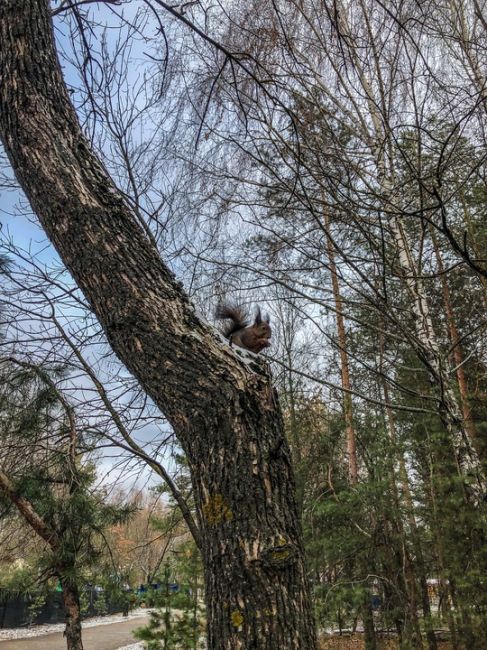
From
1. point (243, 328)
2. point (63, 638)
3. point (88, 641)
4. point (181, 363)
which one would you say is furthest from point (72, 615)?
point (63, 638)

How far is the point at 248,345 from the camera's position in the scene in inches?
157

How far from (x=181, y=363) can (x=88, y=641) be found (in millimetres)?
12417

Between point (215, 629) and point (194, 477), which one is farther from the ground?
point (194, 477)

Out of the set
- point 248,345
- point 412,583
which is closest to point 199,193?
point 248,345

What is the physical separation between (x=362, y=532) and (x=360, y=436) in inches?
55.8

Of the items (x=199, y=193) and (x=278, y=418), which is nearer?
(x=278, y=418)

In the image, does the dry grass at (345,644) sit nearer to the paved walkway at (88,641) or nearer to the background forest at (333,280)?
the background forest at (333,280)

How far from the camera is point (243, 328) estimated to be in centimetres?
367

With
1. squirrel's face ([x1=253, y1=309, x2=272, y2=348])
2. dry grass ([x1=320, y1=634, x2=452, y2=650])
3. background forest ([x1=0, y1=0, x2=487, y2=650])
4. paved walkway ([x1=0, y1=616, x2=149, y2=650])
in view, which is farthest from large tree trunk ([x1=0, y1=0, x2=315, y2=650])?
paved walkway ([x1=0, y1=616, x2=149, y2=650])

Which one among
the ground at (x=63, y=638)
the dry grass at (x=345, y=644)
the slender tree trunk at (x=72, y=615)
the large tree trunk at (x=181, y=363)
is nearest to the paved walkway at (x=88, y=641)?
the ground at (x=63, y=638)

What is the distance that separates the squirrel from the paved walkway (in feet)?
Answer: 26.8

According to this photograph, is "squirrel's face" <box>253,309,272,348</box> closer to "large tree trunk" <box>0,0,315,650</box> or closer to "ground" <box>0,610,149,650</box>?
"large tree trunk" <box>0,0,315,650</box>

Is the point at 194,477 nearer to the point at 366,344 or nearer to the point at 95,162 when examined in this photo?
the point at 95,162

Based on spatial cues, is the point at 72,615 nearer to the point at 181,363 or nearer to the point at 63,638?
the point at 181,363
